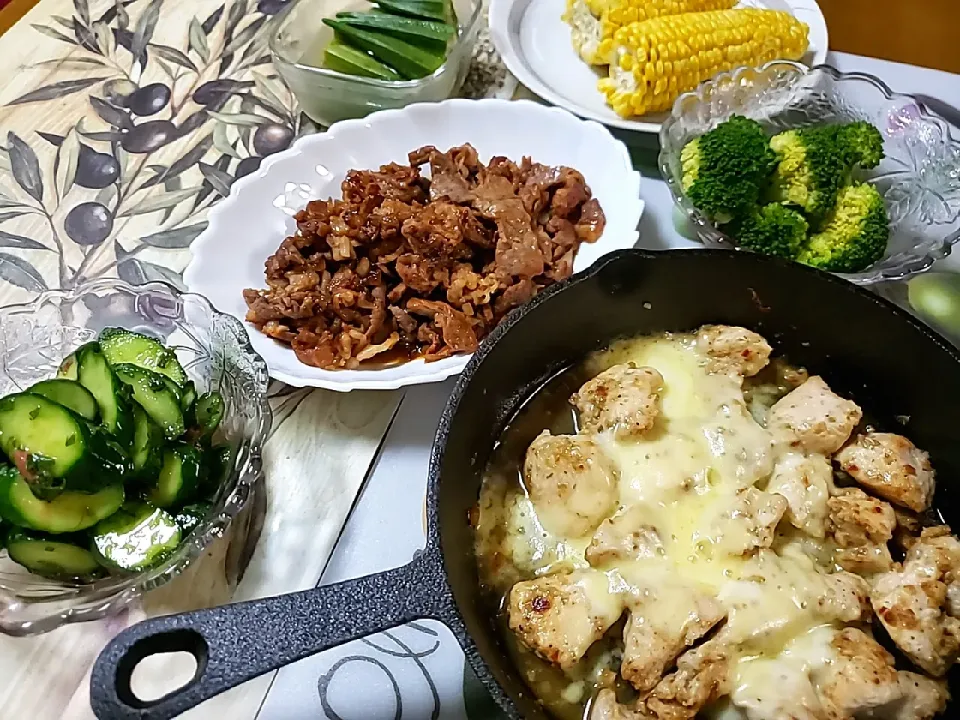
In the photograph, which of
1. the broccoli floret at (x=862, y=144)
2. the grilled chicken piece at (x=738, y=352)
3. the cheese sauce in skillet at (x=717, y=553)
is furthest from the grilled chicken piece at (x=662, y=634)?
the broccoli floret at (x=862, y=144)

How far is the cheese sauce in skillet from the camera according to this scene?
0.94 metres

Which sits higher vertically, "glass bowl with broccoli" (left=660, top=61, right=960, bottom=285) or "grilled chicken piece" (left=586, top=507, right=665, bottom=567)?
"glass bowl with broccoli" (left=660, top=61, right=960, bottom=285)

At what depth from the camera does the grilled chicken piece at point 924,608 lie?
3.13 feet

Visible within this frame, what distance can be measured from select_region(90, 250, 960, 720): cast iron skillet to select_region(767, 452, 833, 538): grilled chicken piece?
0.18m

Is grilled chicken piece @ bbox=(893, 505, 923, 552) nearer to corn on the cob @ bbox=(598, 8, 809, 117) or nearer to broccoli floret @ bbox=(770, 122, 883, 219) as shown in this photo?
broccoli floret @ bbox=(770, 122, 883, 219)

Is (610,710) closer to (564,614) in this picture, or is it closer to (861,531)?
(564,614)

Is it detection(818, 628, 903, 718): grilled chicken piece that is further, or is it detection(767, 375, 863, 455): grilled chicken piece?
detection(767, 375, 863, 455): grilled chicken piece

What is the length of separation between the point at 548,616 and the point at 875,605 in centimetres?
38

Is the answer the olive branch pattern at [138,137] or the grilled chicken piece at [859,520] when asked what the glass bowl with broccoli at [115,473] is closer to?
the olive branch pattern at [138,137]

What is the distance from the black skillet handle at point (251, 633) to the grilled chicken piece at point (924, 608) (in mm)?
529

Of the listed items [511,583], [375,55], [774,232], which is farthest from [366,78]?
[511,583]

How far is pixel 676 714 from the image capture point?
0.92 meters

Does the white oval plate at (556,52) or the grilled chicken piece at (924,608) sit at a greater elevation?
the white oval plate at (556,52)

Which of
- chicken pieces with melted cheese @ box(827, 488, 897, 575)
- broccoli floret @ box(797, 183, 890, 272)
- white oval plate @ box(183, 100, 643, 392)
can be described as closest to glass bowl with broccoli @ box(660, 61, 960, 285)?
broccoli floret @ box(797, 183, 890, 272)
